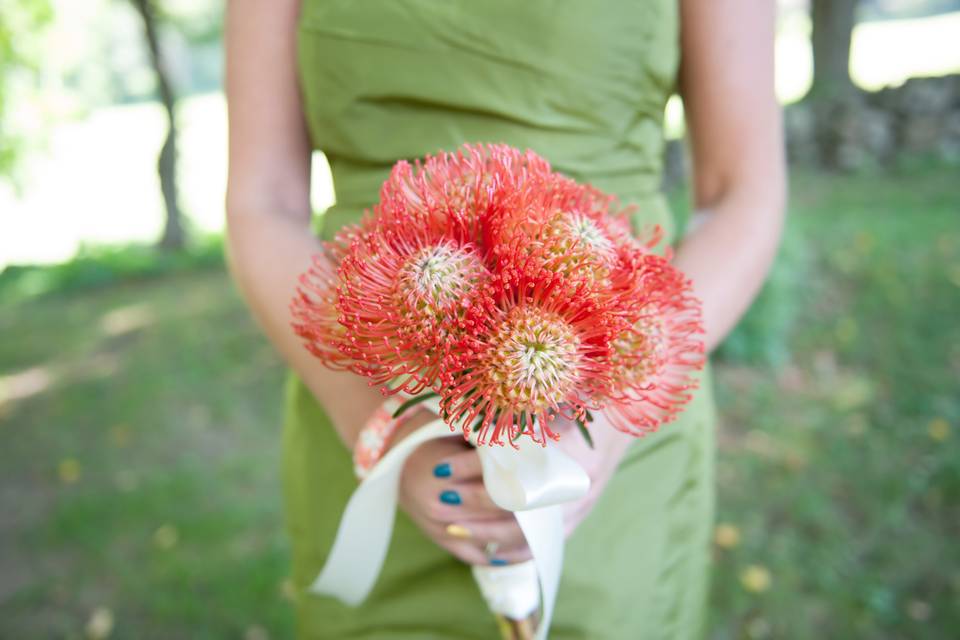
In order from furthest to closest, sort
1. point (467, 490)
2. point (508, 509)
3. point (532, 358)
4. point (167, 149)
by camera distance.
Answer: point (167, 149) → point (467, 490) → point (508, 509) → point (532, 358)

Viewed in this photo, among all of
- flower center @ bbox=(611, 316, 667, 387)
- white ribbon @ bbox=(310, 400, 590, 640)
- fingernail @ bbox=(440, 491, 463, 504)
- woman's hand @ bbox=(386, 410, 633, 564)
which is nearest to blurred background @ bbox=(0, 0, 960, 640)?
white ribbon @ bbox=(310, 400, 590, 640)

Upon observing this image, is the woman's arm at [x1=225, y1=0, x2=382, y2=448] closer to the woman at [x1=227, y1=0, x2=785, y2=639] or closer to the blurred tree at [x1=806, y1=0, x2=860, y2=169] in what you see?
the woman at [x1=227, y1=0, x2=785, y2=639]

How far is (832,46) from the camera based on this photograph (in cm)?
965

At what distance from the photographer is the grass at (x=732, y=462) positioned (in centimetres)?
326

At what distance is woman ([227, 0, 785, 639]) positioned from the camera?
142 cm

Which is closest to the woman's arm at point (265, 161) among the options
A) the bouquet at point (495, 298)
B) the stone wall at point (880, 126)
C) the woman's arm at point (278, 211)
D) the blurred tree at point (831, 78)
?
the woman's arm at point (278, 211)

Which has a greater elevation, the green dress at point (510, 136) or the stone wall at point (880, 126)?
the green dress at point (510, 136)

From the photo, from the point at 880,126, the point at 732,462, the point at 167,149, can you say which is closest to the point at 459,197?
the point at 732,462

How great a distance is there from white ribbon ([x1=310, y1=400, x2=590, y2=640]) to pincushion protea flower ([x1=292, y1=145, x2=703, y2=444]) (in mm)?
111

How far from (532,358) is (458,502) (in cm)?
45

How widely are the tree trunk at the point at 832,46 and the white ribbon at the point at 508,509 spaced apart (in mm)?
9913

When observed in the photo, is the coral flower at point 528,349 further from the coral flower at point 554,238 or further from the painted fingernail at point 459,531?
the painted fingernail at point 459,531

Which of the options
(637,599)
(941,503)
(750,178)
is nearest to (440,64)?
(750,178)

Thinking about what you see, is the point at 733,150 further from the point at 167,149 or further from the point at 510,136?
the point at 167,149
